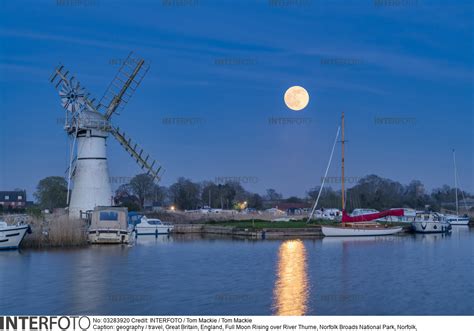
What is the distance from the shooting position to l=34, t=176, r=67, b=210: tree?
299ft

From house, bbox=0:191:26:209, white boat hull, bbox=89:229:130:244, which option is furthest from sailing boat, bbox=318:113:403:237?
house, bbox=0:191:26:209

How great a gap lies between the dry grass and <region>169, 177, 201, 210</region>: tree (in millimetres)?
72982

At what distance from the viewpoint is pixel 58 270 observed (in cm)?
3123

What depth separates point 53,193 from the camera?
301ft

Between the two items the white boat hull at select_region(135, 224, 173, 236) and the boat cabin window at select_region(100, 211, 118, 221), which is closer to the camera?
the boat cabin window at select_region(100, 211, 118, 221)

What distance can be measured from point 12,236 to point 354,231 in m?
32.5

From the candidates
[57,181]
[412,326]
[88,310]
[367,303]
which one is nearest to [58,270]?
[88,310]

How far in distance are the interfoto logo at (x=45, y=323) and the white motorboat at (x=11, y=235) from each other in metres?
23.4

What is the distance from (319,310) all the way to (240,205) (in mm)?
100410

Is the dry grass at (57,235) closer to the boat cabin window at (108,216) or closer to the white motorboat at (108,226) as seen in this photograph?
the white motorboat at (108,226)

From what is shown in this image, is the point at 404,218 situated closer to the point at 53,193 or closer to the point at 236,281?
the point at 53,193

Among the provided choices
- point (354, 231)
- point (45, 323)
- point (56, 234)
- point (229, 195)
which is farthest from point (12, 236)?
point (229, 195)

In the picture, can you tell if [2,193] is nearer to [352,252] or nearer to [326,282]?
[352,252]

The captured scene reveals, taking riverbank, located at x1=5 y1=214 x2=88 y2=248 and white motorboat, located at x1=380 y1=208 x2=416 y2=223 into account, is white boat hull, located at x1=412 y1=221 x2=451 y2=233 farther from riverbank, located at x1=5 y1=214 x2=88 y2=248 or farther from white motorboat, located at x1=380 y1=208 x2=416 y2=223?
riverbank, located at x1=5 y1=214 x2=88 y2=248
